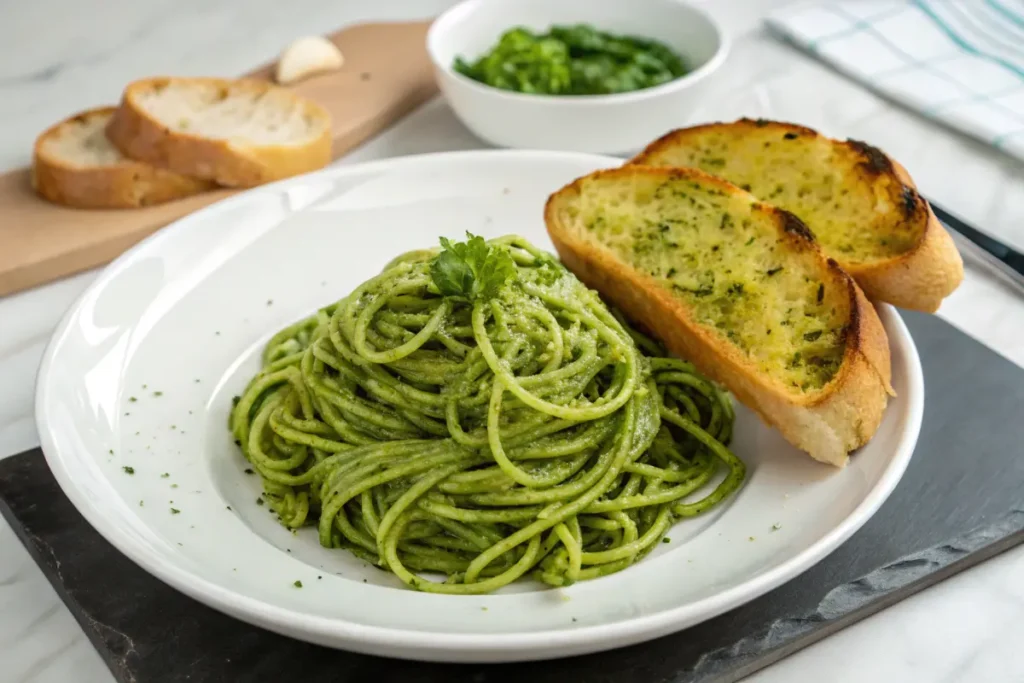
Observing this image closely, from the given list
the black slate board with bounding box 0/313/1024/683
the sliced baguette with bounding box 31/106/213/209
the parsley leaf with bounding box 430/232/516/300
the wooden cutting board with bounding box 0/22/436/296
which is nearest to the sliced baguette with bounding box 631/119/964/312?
the black slate board with bounding box 0/313/1024/683

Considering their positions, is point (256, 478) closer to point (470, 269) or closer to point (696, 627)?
point (470, 269)

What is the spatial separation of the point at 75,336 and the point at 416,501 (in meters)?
1.11

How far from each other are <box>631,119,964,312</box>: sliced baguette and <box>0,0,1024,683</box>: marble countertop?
868 mm

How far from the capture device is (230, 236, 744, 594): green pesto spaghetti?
2842mm

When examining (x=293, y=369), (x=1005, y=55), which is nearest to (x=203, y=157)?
(x=293, y=369)

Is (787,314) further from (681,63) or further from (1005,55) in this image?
(1005,55)

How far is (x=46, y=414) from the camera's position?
9.08 feet

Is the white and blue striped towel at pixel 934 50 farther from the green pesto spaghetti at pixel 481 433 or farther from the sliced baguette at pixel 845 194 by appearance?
the green pesto spaghetti at pixel 481 433

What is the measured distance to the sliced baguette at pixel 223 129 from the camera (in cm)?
472

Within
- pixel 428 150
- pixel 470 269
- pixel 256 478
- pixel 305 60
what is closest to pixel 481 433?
pixel 470 269

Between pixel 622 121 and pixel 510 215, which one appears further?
pixel 622 121

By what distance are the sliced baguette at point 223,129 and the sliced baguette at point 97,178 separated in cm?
7

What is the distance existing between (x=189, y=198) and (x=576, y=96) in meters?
1.80

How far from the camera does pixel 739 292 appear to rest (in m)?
3.28
